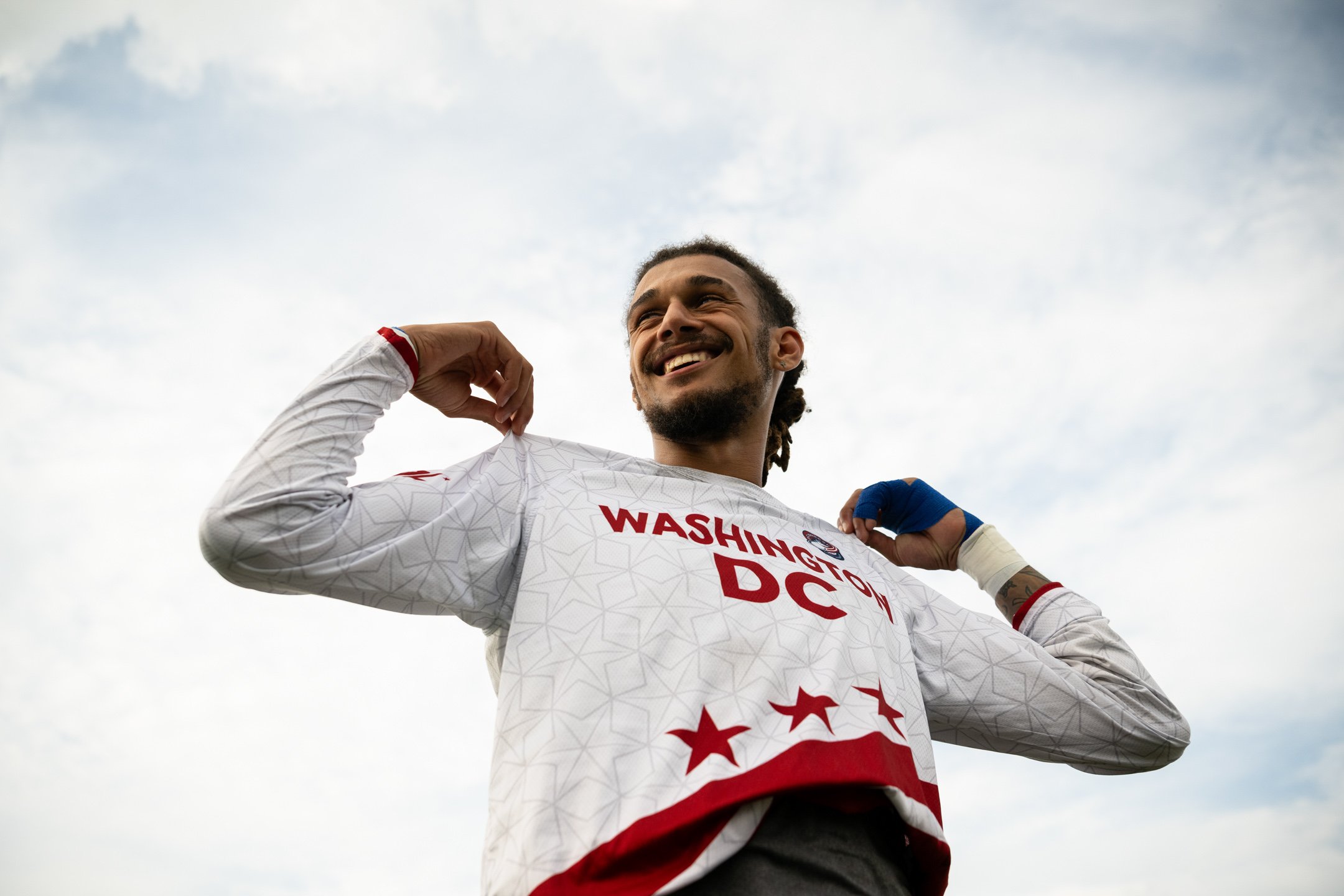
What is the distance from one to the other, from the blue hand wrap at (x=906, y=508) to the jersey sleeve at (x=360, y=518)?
1426mm

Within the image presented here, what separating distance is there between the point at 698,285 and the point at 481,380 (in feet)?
3.22

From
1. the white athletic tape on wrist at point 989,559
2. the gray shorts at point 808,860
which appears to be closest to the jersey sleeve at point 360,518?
the gray shorts at point 808,860

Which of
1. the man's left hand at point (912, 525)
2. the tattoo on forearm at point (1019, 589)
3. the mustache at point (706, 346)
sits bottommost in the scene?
the tattoo on forearm at point (1019, 589)

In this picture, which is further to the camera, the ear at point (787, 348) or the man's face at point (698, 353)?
the ear at point (787, 348)

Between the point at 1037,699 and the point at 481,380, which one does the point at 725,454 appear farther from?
the point at 1037,699

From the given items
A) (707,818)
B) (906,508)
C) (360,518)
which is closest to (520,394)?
(360,518)

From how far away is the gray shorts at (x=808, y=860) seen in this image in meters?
1.68

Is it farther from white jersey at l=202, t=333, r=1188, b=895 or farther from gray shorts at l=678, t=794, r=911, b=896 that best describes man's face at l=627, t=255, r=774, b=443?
gray shorts at l=678, t=794, r=911, b=896

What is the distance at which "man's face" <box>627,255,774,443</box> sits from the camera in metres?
2.94

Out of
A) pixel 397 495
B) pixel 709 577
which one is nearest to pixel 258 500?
pixel 397 495

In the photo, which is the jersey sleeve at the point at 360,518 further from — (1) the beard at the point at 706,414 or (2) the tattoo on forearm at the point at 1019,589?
(2) the tattoo on forearm at the point at 1019,589

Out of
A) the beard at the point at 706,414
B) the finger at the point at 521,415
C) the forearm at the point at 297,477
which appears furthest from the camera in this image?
the beard at the point at 706,414

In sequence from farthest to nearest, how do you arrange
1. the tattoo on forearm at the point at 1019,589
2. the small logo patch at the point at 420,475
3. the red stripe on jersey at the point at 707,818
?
1. the tattoo on forearm at the point at 1019,589
2. the small logo patch at the point at 420,475
3. the red stripe on jersey at the point at 707,818

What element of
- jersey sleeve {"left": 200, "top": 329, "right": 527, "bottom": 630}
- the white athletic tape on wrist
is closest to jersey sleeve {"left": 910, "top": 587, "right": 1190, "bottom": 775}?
the white athletic tape on wrist
